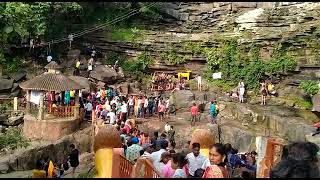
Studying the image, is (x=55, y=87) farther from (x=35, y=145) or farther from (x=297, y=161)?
(x=297, y=161)

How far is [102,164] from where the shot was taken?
7812 millimetres

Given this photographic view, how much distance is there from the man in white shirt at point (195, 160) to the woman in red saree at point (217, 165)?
176 cm

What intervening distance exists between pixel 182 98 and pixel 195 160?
51.3ft

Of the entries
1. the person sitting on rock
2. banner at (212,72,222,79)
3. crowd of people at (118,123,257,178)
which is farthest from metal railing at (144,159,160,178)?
banner at (212,72,222,79)

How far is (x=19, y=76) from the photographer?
2634 cm

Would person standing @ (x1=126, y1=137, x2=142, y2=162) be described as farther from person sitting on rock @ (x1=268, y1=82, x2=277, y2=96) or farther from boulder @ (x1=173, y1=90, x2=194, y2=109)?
person sitting on rock @ (x1=268, y1=82, x2=277, y2=96)

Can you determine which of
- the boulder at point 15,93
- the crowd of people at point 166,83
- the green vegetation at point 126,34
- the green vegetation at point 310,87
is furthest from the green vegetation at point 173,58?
the boulder at point 15,93

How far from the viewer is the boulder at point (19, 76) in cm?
2611

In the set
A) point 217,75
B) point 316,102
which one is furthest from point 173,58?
point 316,102

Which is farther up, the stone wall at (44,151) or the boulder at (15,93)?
the boulder at (15,93)

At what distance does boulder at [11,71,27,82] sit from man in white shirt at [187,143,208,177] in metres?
19.7

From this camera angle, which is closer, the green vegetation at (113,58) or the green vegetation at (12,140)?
the green vegetation at (12,140)

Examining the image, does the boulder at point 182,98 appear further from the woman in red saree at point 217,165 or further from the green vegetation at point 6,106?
the woman in red saree at point 217,165

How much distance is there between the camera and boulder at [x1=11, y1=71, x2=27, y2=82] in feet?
85.7
